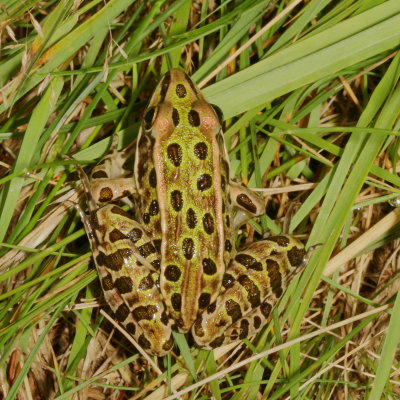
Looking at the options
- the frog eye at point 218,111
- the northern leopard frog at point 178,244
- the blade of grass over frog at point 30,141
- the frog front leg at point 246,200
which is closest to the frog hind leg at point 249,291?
the northern leopard frog at point 178,244

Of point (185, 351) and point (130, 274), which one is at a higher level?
point (130, 274)

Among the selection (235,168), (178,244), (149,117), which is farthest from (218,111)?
(178,244)

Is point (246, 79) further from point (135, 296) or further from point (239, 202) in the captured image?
point (135, 296)

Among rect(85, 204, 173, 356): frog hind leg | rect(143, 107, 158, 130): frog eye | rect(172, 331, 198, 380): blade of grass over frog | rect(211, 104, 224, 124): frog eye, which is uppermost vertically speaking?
rect(143, 107, 158, 130): frog eye

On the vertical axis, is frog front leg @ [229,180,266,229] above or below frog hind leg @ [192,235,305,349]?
above

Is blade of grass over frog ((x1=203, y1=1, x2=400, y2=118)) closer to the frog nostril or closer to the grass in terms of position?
the grass

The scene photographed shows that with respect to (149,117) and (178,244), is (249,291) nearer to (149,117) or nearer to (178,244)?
(178,244)

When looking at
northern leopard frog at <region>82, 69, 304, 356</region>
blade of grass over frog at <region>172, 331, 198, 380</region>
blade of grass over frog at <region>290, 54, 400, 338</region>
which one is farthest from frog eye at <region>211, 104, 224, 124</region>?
blade of grass over frog at <region>172, 331, 198, 380</region>
